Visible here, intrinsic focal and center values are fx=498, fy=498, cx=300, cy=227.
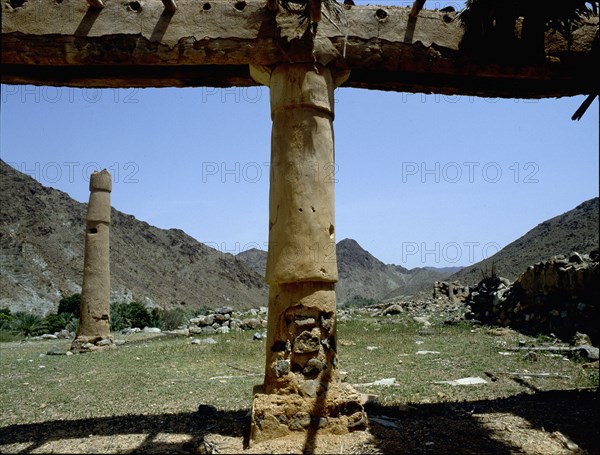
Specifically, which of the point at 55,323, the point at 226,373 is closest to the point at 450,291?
the point at 226,373

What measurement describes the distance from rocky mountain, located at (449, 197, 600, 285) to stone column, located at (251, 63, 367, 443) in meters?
26.0

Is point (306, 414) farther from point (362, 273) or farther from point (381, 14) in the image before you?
point (362, 273)

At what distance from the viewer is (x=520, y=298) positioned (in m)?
14.2

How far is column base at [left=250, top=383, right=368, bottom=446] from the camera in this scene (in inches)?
183

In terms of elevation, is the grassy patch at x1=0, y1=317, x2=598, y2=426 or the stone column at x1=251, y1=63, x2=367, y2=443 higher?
the stone column at x1=251, y1=63, x2=367, y2=443

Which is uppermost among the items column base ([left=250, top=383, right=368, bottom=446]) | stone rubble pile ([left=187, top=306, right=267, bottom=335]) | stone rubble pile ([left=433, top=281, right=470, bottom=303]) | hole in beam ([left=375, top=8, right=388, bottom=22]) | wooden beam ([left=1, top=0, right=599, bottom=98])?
hole in beam ([left=375, top=8, right=388, bottom=22])

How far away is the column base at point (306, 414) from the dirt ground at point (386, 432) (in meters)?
0.10

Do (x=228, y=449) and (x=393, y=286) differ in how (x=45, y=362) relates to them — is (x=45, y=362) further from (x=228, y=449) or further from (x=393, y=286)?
(x=393, y=286)

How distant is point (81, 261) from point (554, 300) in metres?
38.9

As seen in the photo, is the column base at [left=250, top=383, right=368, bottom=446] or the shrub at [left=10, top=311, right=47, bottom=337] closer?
the column base at [left=250, top=383, right=368, bottom=446]

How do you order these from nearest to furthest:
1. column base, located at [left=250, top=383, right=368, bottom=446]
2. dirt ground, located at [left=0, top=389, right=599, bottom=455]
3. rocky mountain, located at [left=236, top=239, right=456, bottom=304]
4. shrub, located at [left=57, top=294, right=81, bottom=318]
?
dirt ground, located at [left=0, top=389, right=599, bottom=455] → column base, located at [left=250, top=383, right=368, bottom=446] → shrub, located at [left=57, top=294, right=81, bottom=318] → rocky mountain, located at [left=236, top=239, right=456, bottom=304]

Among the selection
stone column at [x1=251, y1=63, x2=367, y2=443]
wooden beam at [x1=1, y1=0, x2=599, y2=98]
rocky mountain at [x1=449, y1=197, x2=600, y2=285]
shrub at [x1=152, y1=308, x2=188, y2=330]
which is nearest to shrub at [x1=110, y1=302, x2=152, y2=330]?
shrub at [x1=152, y1=308, x2=188, y2=330]

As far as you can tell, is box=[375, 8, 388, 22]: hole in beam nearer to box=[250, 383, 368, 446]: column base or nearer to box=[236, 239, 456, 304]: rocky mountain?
box=[250, 383, 368, 446]: column base

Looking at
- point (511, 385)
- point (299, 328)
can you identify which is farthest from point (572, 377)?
point (299, 328)
